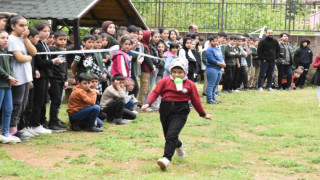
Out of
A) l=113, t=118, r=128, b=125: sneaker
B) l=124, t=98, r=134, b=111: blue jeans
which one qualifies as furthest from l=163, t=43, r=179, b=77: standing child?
l=113, t=118, r=128, b=125: sneaker

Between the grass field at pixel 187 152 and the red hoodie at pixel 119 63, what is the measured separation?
106 centimetres

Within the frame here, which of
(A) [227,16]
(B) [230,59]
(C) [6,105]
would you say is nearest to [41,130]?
(C) [6,105]

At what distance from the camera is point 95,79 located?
9852 mm

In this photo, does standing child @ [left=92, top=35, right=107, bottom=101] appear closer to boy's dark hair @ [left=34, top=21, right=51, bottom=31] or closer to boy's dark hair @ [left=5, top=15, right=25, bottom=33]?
boy's dark hair @ [left=34, top=21, right=51, bottom=31]

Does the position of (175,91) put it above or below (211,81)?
above

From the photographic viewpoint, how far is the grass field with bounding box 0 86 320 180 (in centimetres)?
686

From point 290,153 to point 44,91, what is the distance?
4.07 meters

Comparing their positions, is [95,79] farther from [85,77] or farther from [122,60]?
[122,60]

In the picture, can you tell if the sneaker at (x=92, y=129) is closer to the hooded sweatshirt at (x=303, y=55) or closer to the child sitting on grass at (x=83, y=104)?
the child sitting on grass at (x=83, y=104)

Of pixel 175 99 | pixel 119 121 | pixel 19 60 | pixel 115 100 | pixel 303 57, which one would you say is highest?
pixel 19 60

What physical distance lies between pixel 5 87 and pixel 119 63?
3.18 m

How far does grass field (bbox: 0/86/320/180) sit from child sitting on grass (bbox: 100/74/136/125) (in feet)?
1.09

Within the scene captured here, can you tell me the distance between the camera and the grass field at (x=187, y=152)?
270 inches

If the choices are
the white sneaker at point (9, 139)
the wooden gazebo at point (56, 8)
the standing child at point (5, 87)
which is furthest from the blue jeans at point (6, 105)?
the wooden gazebo at point (56, 8)
